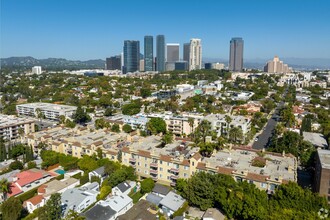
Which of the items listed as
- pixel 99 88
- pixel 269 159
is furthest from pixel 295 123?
pixel 99 88

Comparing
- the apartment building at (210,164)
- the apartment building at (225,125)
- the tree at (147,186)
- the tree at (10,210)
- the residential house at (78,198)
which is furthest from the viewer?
the apartment building at (225,125)

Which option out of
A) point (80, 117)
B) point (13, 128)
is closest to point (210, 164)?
point (13, 128)

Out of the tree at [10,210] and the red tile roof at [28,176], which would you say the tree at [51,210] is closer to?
the tree at [10,210]

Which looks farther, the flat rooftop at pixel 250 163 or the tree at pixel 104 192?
the flat rooftop at pixel 250 163

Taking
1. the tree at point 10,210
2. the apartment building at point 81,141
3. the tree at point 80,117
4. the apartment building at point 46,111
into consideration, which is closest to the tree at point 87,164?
the apartment building at point 81,141

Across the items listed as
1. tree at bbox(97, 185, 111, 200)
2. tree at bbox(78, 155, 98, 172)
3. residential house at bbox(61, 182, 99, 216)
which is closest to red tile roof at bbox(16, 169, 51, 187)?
tree at bbox(78, 155, 98, 172)

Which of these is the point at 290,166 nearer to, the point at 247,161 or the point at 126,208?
the point at 247,161
